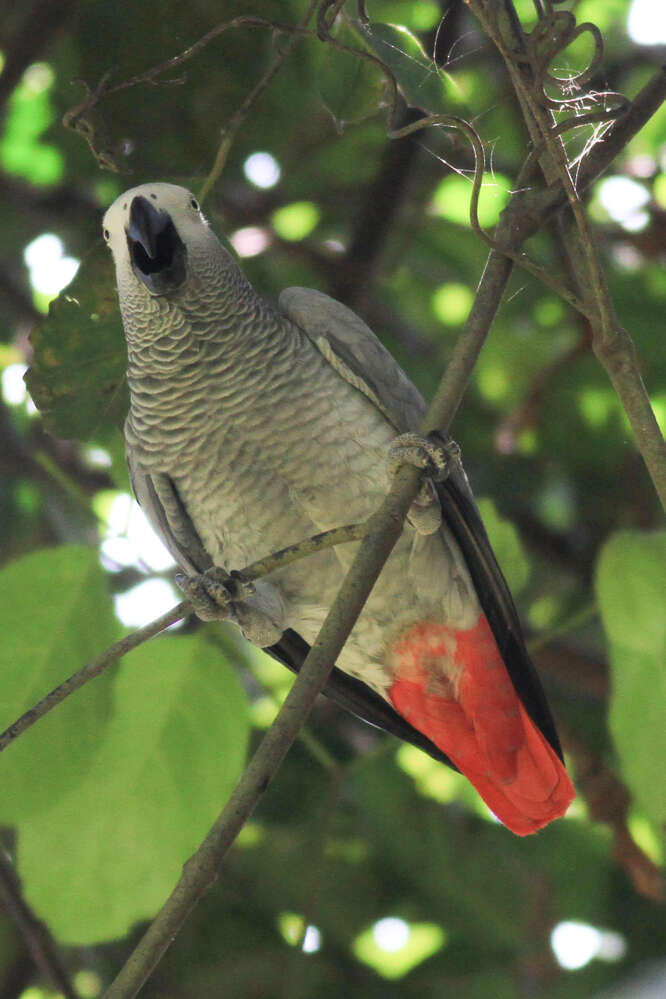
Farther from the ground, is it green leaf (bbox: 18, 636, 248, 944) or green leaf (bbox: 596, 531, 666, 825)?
green leaf (bbox: 596, 531, 666, 825)

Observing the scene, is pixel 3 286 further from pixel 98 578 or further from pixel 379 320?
pixel 98 578

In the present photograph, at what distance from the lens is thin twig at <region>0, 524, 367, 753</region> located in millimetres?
959

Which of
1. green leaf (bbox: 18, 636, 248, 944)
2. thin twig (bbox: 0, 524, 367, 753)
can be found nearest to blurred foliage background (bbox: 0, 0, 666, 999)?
green leaf (bbox: 18, 636, 248, 944)

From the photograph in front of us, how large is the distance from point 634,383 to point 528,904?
1552 millimetres

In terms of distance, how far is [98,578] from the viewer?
4.73ft

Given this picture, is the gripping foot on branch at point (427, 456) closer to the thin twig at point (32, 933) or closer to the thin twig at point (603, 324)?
the thin twig at point (603, 324)

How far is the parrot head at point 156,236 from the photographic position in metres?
1.49

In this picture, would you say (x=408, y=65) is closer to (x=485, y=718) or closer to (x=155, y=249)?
(x=155, y=249)

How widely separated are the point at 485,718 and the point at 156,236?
33.7 inches

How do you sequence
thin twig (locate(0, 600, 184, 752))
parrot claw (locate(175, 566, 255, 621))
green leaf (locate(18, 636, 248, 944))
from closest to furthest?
thin twig (locate(0, 600, 184, 752)), green leaf (locate(18, 636, 248, 944)), parrot claw (locate(175, 566, 255, 621))

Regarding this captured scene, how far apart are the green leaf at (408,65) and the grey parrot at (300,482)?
364 millimetres

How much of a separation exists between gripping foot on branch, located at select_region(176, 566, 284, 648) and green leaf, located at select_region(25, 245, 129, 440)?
27 centimetres

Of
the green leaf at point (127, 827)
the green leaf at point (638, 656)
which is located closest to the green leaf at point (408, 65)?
the green leaf at point (638, 656)

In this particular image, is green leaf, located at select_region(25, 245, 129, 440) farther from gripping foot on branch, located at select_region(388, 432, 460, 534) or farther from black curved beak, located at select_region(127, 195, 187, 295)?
gripping foot on branch, located at select_region(388, 432, 460, 534)
